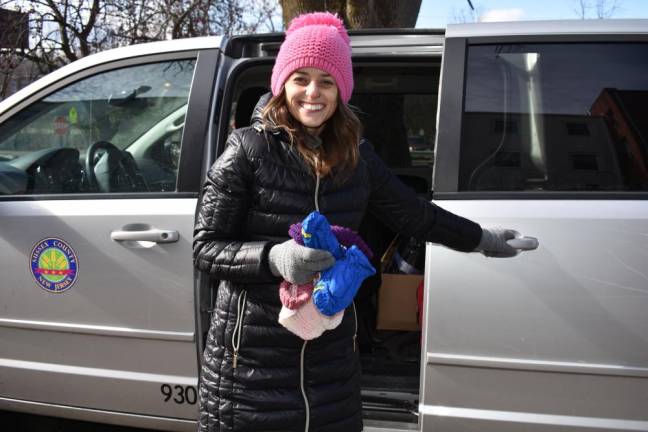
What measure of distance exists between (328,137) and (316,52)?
232 mm

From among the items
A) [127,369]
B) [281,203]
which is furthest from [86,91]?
[281,203]

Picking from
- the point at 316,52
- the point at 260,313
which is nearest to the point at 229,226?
the point at 260,313

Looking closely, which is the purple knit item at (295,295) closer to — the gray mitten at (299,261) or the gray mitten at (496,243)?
the gray mitten at (299,261)

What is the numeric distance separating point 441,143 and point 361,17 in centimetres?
392

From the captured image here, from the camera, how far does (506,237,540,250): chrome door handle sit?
215 cm

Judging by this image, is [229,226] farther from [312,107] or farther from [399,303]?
[399,303]

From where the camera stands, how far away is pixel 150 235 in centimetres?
242

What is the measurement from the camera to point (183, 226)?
7.97ft

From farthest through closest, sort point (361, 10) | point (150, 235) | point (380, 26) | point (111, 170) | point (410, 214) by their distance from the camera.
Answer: point (380, 26)
point (361, 10)
point (111, 170)
point (150, 235)
point (410, 214)

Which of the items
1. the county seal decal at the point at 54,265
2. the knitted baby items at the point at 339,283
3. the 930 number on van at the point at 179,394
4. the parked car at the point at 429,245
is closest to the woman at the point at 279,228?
the knitted baby items at the point at 339,283

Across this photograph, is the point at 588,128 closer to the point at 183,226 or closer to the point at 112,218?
the point at 183,226

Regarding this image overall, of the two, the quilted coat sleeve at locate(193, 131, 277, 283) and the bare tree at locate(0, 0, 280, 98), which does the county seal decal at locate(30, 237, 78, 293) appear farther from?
the bare tree at locate(0, 0, 280, 98)

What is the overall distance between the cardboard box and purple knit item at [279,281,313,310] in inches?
60.7

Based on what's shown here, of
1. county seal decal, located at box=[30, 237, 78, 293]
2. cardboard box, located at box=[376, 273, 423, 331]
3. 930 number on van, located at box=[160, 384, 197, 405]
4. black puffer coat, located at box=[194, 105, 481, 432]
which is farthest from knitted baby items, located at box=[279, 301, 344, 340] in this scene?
cardboard box, located at box=[376, 273, 423, 331]
